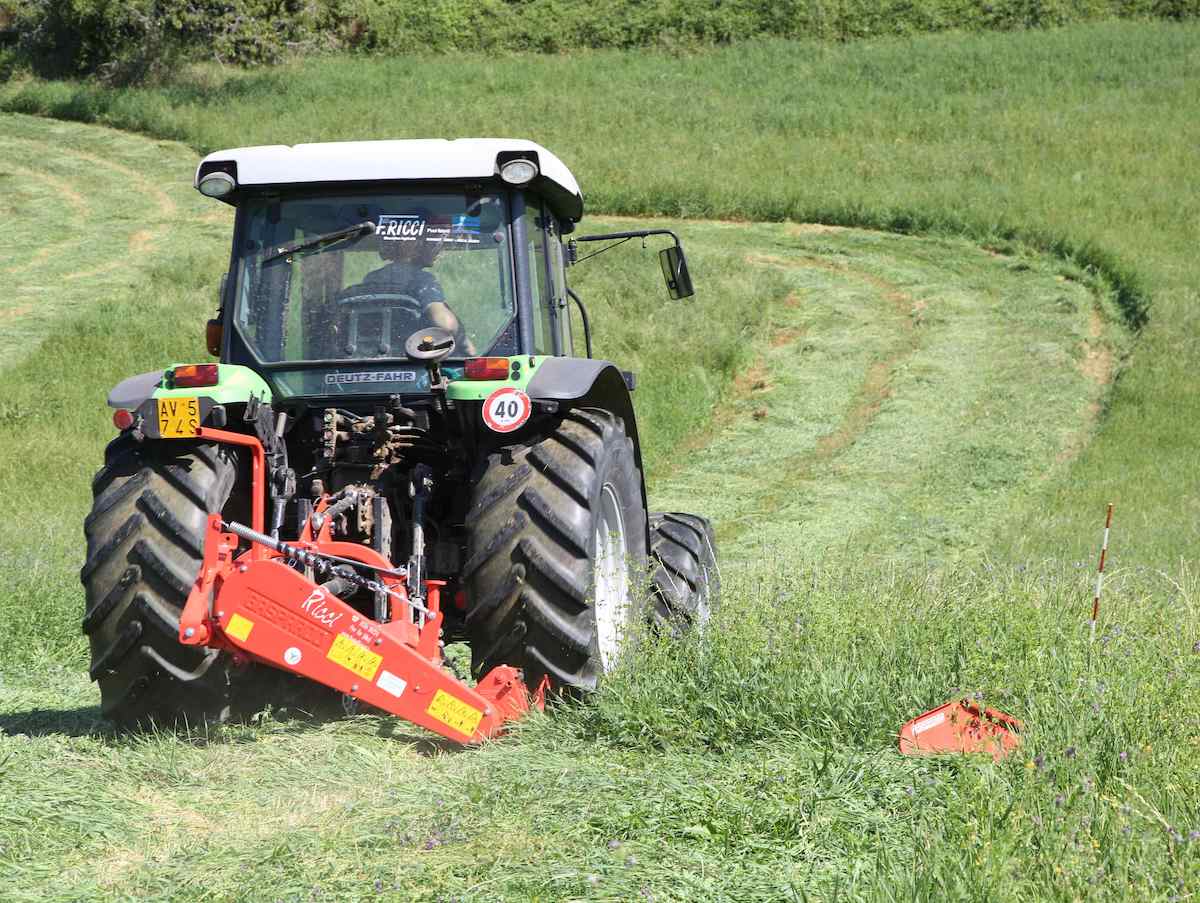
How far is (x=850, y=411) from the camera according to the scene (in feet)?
51.1

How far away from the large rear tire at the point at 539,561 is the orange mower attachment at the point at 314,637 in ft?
0.63

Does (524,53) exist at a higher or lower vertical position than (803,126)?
higher

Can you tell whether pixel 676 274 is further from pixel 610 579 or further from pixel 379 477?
pixel 379 477

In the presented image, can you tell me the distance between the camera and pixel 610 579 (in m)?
5.43

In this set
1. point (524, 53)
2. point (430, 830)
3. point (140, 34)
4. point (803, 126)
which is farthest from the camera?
point (524, 53)

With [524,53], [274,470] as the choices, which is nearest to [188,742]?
[274,470]

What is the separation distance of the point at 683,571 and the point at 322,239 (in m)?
2.11

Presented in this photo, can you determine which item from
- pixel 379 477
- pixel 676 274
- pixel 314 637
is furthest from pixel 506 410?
pixel 676 274

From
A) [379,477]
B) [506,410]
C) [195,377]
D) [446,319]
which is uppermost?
[446,319]

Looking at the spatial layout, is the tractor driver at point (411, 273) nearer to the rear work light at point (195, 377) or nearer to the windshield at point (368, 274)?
→ the windshield at point (368, 274)

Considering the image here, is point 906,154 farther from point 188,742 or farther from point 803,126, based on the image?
point 188,742

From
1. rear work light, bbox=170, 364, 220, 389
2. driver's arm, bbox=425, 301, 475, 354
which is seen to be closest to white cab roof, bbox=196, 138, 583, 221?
driver's arm, bbox=425, 301, 475, 354

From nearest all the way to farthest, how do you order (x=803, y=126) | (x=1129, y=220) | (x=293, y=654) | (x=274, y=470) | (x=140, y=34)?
1. (x=293, y=654)
2. (x=274, y=470)
3. (x=1129, y=220)
4. (x=803, y=126)
5. (x=140, y=34)

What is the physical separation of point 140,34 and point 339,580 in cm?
2990
